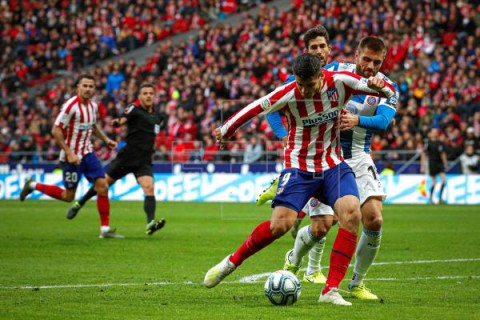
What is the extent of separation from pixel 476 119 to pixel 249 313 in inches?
742

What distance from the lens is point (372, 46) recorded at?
26.8ft

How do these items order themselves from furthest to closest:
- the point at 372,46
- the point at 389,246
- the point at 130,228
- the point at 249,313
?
1. the point at 130,228
2. the point at 389,246
3. the point at 372,46
4. the point at 249,313

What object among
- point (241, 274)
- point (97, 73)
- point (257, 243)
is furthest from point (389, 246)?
point (97, 73)

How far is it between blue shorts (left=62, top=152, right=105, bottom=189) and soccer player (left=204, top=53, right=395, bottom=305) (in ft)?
23.5

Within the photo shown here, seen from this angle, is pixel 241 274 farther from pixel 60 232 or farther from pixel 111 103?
pixel 111 103

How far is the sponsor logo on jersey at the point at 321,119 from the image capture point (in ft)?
24.7

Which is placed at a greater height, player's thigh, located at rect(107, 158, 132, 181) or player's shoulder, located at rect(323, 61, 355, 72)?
player's shoulder, located at rect(323, 61, 355, 72)

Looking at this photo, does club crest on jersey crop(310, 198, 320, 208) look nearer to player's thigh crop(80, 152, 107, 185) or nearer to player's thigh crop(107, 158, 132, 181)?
player's thigh crop(80, 152, 107, 185)

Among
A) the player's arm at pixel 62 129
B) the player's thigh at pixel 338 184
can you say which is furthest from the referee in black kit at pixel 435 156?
the player's thigh at pixel 338 184

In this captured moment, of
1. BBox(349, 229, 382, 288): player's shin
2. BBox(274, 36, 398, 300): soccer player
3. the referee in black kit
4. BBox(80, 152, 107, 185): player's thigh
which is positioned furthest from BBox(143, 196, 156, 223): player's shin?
the referee in black kit

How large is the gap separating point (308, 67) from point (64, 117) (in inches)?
317

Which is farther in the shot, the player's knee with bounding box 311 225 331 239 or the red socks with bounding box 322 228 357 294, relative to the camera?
the player's knee with bounding box 311 225 331 239

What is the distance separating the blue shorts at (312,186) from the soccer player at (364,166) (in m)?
0.41

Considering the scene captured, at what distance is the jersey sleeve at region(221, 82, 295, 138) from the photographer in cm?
741
